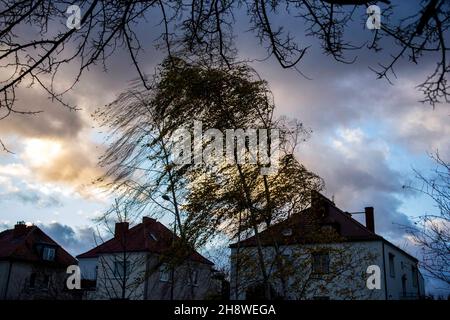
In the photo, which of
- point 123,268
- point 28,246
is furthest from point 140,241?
point 28,246

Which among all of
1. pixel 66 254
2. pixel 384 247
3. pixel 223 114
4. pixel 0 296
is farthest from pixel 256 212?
pixel 66 254

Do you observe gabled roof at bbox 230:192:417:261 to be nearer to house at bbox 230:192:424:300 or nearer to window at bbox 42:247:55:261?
house at bbox 230:192:424:300

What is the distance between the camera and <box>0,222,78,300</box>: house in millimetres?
30828

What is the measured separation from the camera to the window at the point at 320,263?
14.3 meters

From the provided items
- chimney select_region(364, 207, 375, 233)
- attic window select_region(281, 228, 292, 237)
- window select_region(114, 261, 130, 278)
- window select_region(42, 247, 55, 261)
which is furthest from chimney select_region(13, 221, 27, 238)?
attic window select_region(281, 228, 292, 237)

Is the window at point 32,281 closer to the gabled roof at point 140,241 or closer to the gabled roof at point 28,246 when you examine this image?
the gabled roof at point 28,246

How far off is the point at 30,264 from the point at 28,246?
159 centimetres

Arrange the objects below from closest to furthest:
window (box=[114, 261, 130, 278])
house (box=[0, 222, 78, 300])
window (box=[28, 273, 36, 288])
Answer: window (box=[114, 261, 130, 278])
house (box=[0, 222, 78, 300])
window (box=[28, 273, 36, 288])

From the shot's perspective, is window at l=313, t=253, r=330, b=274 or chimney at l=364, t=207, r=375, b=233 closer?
window at l=313, t=253, r=330, b=274

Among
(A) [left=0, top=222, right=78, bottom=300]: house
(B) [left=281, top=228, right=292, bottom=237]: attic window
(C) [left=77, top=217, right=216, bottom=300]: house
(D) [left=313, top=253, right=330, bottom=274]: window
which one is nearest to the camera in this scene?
(B) [left=281, top=228, right=292, bottom=237]: attic window

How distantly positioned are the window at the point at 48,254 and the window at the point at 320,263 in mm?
24792

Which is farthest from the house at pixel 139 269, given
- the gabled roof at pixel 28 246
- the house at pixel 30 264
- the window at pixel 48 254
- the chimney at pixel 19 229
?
the chimney at pixel 19 229

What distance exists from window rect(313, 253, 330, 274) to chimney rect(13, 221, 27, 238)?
26.9 m
